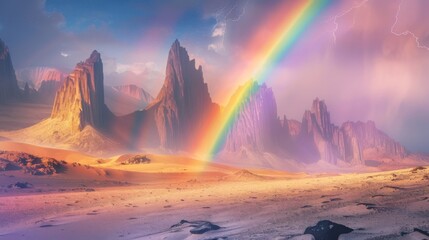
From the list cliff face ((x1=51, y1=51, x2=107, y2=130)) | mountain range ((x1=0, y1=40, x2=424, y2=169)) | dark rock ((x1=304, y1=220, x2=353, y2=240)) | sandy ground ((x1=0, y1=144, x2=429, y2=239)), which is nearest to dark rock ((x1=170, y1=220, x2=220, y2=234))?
sandy ground ((x1=0, y1=144, x2=429, y2=239))

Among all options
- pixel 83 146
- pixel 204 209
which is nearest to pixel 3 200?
pixel 204 209

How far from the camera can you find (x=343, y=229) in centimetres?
1122

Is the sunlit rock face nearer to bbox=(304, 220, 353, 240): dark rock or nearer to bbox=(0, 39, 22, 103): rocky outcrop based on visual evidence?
bbox=(0, 39, 22, 103): rocky outcrop

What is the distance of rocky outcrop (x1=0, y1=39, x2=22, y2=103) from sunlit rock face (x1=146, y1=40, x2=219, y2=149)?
63678 millimetres

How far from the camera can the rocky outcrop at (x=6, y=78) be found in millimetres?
159100

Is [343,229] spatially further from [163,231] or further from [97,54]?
[97,54]

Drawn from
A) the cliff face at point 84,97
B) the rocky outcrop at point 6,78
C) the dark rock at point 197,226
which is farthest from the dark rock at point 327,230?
the rocky outcrop at point 6,78

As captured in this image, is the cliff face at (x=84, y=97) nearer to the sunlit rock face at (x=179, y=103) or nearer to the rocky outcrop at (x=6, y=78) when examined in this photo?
the sunlit rock face at (x=179, y=103)

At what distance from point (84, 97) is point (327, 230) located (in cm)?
13816

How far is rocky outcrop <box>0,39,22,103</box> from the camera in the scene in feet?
522

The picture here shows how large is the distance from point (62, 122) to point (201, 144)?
236 feet

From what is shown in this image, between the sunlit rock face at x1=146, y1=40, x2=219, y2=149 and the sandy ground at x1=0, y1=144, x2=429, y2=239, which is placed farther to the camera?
the sunlit rock face at x1=146, y1=40, x2=219, y2=149

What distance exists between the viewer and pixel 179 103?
7057 inches

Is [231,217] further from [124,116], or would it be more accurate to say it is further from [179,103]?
[179,103]
